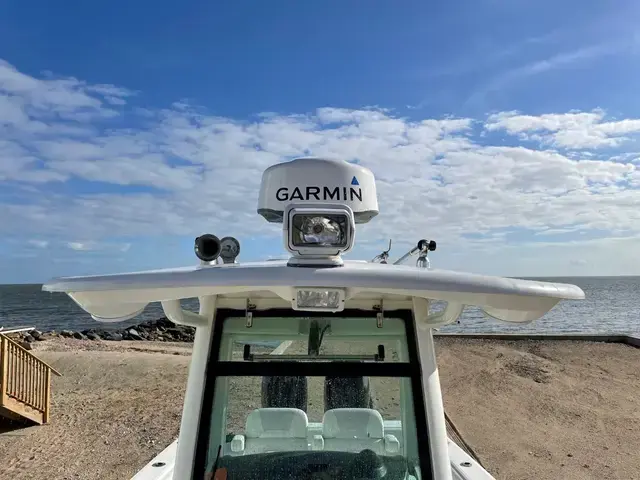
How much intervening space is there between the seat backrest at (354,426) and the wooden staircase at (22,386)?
1034 centimetres

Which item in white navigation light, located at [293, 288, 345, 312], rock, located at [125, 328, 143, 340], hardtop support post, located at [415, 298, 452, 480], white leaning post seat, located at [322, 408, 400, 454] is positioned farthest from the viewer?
rock, located at [125, 328, 143, 340]

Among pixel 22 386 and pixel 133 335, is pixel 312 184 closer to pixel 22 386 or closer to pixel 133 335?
pixel 22 386

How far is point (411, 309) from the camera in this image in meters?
2.73

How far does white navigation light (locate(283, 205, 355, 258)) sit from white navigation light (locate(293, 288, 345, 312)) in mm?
150

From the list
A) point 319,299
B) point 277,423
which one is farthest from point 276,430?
point 319,299

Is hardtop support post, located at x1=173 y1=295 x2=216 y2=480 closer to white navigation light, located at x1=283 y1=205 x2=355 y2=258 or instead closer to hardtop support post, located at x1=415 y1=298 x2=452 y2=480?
white navigation light, located at x1=283 y1=205 x2=355 y2=258

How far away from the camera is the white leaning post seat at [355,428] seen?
2.74 meters

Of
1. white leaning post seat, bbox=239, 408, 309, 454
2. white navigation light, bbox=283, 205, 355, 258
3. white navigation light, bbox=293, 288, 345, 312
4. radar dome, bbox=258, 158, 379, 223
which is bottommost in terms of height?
white leaning post seat, bbox=239, 408, 309, 454

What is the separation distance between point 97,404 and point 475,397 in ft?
27.0

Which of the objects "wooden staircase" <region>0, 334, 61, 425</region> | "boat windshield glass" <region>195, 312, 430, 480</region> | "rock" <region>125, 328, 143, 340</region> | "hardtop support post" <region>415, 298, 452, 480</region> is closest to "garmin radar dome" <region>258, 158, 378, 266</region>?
"boat windshield glass" <region>195, 312, 430, 480</region>

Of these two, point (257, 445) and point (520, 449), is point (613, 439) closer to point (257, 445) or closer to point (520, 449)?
point (520, 449)

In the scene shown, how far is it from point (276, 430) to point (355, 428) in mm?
397

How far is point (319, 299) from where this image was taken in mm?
2129

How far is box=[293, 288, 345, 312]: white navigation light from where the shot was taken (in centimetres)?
211
